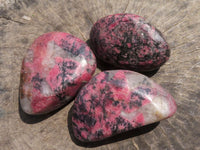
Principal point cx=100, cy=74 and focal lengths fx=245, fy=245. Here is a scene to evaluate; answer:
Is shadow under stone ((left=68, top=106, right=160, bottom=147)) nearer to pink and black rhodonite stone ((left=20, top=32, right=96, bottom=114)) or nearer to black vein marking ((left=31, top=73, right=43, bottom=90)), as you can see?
pink and black rhodonite stone ((left=20, top=32, right=96, bottom=114))

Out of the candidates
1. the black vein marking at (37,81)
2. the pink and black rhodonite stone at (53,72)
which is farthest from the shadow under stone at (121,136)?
the black vein marking at (37,81)

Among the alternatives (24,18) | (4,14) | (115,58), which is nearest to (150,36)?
(115,58)

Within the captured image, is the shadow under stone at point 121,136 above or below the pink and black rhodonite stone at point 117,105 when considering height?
below

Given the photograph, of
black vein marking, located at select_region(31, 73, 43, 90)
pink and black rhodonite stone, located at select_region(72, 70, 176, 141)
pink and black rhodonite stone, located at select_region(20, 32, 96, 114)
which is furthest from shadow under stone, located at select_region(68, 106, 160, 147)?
black vein marking, located at select_region(31, 73, 43, 90)

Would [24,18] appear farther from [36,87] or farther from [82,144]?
[82,144]

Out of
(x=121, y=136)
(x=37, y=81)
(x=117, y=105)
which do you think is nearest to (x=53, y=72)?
(x=37, y=81)

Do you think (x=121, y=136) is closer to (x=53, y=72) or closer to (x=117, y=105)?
(x=117, y=105)

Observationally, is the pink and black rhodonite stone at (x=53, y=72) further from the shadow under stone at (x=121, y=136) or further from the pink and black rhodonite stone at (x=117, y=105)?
the shadow under stone at (x=121, y=136)
